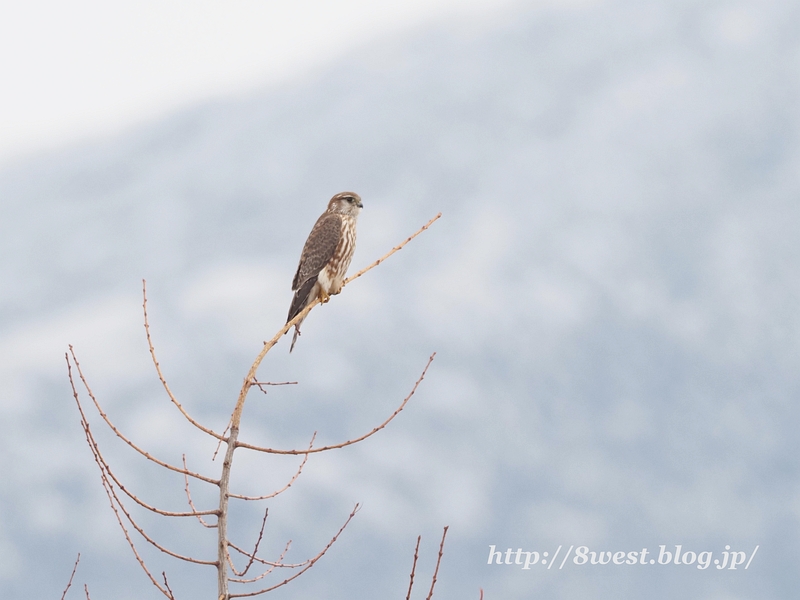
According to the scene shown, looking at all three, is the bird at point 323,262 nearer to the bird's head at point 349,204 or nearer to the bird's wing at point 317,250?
the bird's wing at point 317,250

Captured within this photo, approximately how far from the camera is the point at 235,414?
3859 millimetres

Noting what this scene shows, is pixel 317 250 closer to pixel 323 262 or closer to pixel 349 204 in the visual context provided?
pixel 323 262

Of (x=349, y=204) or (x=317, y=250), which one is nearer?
(x=317, y=250)

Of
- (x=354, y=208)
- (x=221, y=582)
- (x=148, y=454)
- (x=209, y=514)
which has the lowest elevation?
(x=221, y=582)

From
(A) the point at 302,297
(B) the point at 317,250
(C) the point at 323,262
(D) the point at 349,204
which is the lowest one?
(A) the point at 302,297

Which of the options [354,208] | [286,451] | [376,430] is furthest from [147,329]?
[354,208]

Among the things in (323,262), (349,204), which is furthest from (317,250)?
(349,204)

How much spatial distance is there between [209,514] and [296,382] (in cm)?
95

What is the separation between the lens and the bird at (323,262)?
8352mm

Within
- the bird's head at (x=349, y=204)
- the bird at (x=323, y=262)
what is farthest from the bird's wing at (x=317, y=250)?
the bird's head at (x=349, y=204)

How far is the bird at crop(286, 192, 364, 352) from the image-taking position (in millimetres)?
8352

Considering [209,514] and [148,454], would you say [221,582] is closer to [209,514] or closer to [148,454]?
[209,514]

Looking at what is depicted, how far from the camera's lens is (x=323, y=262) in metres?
8.38

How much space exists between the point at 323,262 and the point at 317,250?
0.49ft
